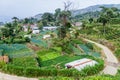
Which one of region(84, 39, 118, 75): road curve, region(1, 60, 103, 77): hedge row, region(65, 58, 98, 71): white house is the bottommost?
region(84, 39, 118, 75): road curve

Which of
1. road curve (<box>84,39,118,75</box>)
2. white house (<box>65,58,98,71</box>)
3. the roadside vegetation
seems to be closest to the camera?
the roadside vegetation

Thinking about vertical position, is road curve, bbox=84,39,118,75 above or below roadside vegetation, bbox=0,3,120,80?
below

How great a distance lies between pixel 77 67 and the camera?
96.9 feet

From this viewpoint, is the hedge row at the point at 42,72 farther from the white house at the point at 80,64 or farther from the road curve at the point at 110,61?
the road curve at the point at 110,61

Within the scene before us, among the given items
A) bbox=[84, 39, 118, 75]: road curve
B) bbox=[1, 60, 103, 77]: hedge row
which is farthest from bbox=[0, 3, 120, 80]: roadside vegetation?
bbox=[84, 39, 118, 75]: road curve

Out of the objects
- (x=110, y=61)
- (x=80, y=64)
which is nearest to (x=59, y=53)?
(x=80, y=64)

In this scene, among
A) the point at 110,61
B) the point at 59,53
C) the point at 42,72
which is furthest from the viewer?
the point at 110,61

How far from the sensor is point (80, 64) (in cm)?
3045

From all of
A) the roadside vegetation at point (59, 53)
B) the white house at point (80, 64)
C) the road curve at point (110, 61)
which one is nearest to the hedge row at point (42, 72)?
the roadside vegetation at point (59, 53)

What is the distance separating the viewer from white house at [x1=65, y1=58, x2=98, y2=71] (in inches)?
1162

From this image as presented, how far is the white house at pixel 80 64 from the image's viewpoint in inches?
1162

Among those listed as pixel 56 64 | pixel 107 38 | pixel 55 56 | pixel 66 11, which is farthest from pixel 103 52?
pixel 66 11

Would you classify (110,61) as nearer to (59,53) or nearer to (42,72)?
(59,53)

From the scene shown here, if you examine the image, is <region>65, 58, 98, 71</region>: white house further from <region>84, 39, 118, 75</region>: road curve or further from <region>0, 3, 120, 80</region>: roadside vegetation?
<region>84, 39, 118, 75</region>: road curve
